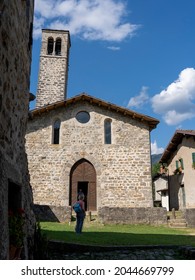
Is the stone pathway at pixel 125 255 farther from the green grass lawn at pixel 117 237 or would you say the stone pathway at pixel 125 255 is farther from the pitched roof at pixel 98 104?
the pitched roof at pixel 98 104

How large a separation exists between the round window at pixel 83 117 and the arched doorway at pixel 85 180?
2.76 meters

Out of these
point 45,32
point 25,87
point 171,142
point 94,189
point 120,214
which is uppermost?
point 45,32

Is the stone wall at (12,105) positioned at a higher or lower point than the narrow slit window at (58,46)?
lower

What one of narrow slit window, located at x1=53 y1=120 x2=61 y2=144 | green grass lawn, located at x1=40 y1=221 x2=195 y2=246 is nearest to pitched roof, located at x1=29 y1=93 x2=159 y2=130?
narrow slit window, located at x1=53 y1=120 x2=61 y2=144

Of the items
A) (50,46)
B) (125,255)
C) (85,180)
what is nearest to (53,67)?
(50,46)

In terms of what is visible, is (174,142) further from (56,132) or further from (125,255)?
(125,255)

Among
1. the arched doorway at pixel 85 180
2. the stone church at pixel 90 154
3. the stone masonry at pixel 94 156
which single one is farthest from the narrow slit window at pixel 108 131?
the arched doorway at pixel 85 180

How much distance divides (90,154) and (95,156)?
35 centimetres

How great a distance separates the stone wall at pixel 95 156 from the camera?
661 inches

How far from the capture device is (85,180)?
1739 cm
